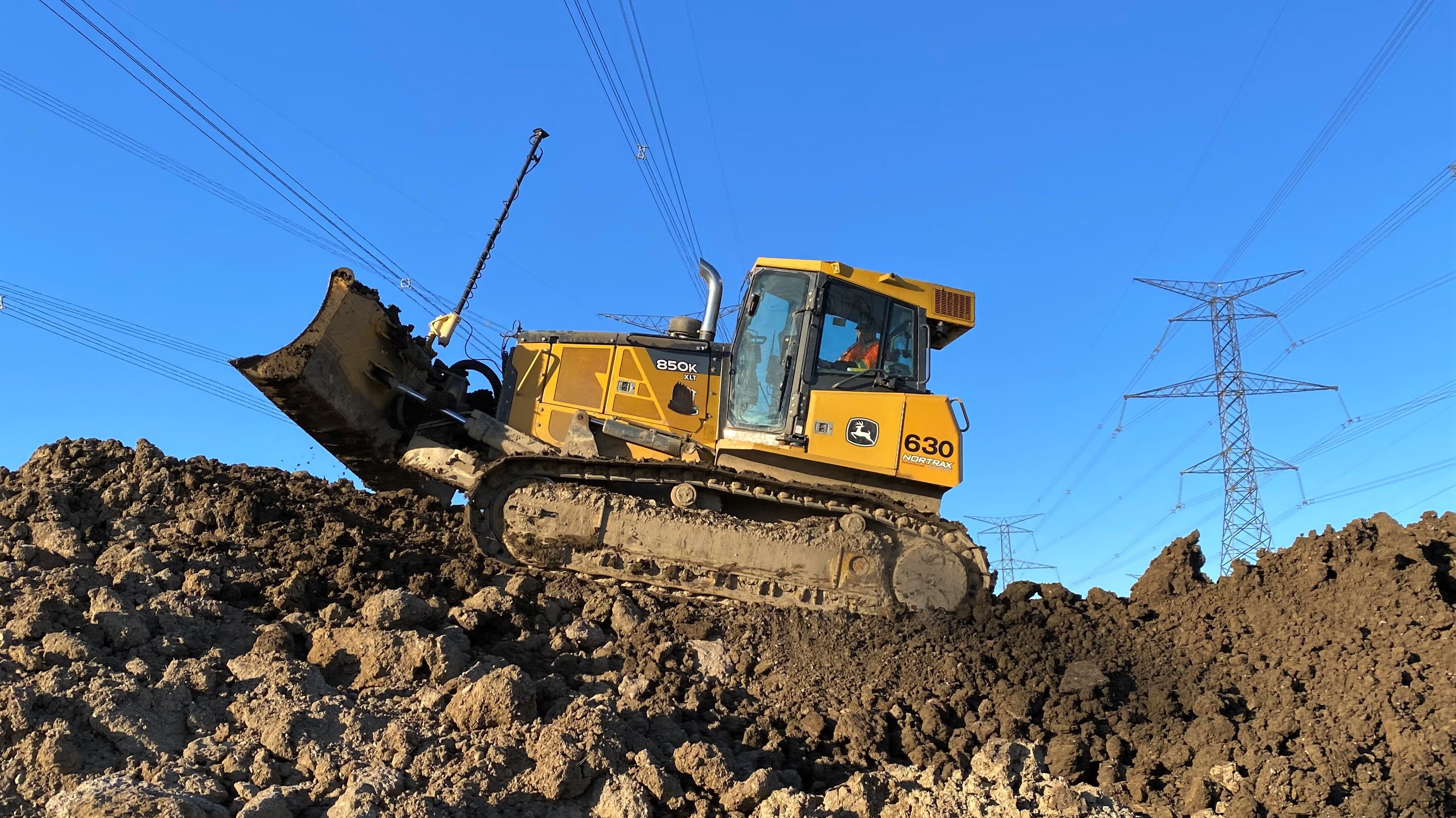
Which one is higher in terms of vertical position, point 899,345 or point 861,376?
point 899,345

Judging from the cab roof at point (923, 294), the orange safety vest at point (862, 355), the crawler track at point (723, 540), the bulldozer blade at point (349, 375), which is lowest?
the crawler track at point (723, 540)

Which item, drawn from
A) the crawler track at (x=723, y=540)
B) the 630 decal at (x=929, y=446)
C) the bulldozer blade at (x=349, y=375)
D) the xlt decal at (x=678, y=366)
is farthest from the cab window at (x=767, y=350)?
the bulldozer blade at (x=349, y=375)

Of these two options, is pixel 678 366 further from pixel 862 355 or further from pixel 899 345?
pixel 899 345

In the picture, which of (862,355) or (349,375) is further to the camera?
(862,355)

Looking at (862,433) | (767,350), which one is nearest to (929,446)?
(862,433)

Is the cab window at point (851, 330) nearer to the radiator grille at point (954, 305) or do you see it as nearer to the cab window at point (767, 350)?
the cab window at point (767, 350)

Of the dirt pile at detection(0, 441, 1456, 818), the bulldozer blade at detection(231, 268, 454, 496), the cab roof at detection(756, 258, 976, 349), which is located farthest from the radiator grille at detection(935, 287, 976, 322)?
the bulldozer blade at detection(231, 268, 454, 496)

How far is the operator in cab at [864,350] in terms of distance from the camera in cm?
892

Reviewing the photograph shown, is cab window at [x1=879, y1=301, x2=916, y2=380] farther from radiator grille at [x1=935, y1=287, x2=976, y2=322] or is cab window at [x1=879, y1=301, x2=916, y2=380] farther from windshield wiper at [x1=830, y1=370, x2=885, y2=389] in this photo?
radiator grille at [x1=935, y1=287, x2=976, y2=322]

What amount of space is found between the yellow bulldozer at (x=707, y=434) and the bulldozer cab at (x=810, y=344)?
0.05 feet

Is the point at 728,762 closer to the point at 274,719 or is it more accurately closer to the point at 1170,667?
the point at 274,719

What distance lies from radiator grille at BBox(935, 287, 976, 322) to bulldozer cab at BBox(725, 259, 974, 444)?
0.96ft

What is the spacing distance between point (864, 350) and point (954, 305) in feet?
3.48

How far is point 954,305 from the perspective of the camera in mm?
9336
